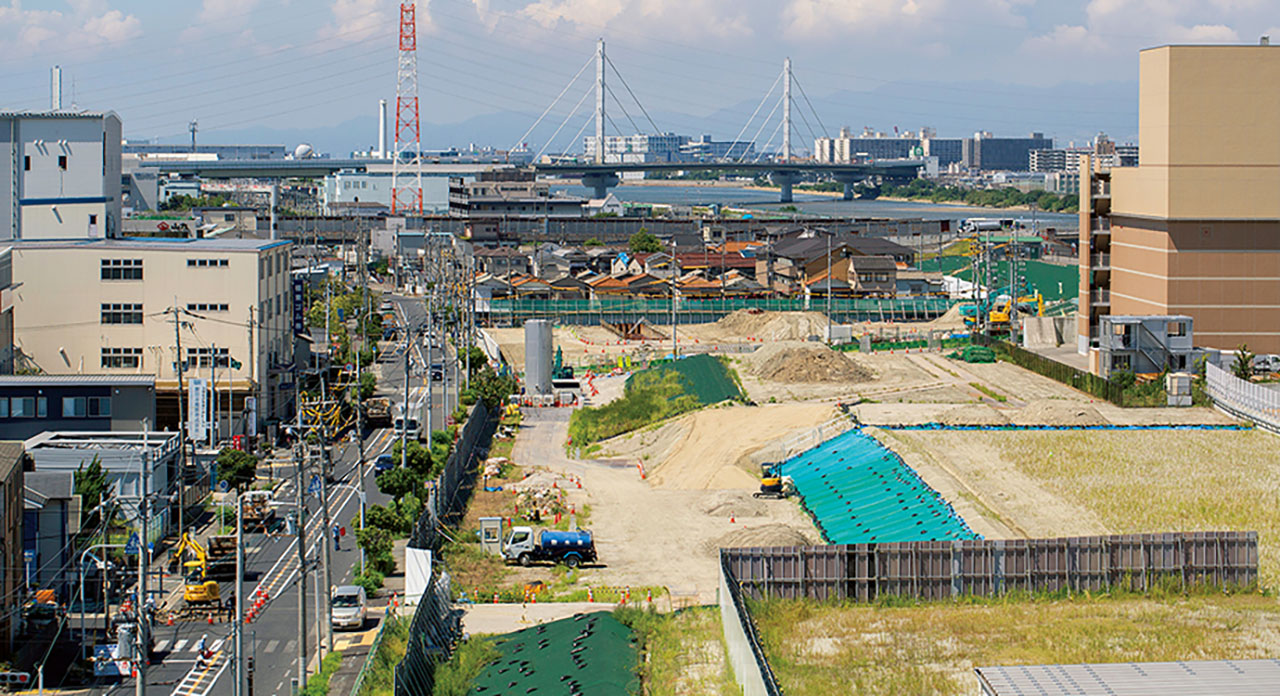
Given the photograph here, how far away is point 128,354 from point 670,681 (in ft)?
60.4

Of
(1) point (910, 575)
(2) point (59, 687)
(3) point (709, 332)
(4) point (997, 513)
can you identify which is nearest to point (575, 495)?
(4) point (997, 513)

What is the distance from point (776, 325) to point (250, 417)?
21110 mm

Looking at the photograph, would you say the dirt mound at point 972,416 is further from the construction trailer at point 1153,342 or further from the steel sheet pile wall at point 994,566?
the steel sheet pile wall at point 994,566

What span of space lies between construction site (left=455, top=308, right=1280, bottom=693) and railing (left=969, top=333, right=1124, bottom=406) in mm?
302

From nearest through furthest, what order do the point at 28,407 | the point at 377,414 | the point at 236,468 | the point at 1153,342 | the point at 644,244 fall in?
1. the point at 236,468
2. the point at 28,407
3. the point at 377,414
4. the point at 1153,342
5. the point at 644,244

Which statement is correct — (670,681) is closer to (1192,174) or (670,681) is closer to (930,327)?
(1192,174)

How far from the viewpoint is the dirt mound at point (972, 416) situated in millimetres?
27297

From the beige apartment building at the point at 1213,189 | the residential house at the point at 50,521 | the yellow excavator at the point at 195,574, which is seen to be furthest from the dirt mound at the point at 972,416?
the residential house at the point at 50,521

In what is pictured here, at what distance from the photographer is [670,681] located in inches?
535

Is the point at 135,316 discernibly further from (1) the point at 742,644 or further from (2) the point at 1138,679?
(2) the point at 1138,679

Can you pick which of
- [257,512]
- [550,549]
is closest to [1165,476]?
[550,549]

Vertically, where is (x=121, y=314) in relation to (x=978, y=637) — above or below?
above

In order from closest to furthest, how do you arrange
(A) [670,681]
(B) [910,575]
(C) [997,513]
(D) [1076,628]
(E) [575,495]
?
(A) [670,681], (D) [1076,628], (B) [910,575], (C) [997,513], (E) [575,495]

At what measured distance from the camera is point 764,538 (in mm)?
19094
